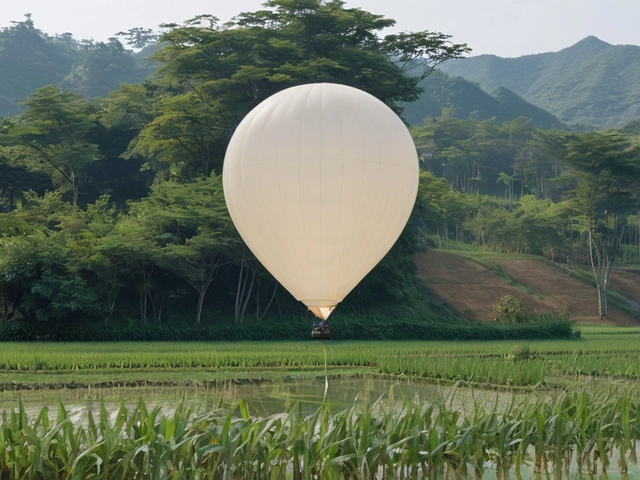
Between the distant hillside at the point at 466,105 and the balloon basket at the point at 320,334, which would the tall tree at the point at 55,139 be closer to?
the balloon basket at the point at 320,334

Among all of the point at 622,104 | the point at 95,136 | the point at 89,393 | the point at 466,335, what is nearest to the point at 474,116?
the point at 622,104

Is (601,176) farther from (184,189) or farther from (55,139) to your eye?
(55,139)

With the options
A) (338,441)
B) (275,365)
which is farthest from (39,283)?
(338,441)

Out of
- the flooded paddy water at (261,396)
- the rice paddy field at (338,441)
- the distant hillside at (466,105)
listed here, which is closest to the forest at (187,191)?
the flooded paddy water at (261,396)

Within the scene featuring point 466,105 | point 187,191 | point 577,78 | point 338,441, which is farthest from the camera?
point 577,78

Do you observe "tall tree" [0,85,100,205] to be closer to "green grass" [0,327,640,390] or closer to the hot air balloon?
"green grass" [0,327,640,390]

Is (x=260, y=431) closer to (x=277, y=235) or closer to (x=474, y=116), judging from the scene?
(x=277, y=235)
